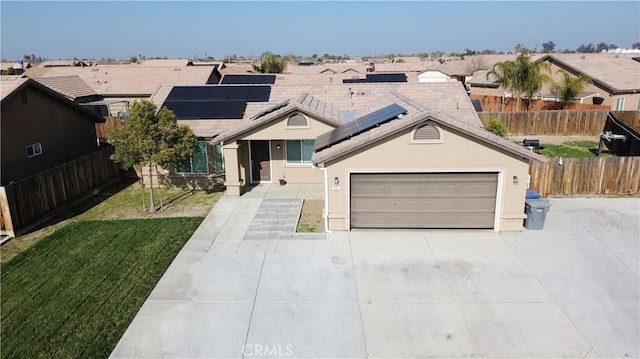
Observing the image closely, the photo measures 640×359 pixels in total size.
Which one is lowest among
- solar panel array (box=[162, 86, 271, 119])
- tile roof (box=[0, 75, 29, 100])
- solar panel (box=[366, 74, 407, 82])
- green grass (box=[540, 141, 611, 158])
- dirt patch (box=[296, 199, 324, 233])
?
dirt patch (box=[296, 199, 324, 233])

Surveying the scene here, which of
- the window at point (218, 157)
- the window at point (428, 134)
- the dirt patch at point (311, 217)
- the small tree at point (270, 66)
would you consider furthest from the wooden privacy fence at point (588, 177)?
the small tree at point (270, 66)

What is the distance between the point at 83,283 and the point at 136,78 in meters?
30.9

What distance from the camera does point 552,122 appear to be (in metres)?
29.1

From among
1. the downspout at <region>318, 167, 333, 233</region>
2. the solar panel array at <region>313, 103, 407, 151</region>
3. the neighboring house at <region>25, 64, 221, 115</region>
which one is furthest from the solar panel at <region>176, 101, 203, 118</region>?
the neighboring house at <region>25, 64, 221, 115</region>

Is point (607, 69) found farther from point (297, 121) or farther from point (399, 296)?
point (399, 296)

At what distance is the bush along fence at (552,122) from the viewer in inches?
1122

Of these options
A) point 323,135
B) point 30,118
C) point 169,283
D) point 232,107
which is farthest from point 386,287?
point 30,118

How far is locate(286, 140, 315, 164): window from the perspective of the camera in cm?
1877

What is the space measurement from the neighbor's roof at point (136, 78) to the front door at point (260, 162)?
18.7m

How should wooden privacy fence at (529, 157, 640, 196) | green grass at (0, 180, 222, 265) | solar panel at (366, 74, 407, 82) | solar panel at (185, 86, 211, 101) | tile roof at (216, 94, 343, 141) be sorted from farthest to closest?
solar panel at (366, 74, 407, 82) → solar panel at (185, 86, 211, 101) → tile roof at (216, 94, 343, 141) → wooden privacy fence at (529, 157, 640, 196) → green grass at (0, 180, 222, 265)

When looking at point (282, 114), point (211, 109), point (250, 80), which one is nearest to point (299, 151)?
point (282, 114)

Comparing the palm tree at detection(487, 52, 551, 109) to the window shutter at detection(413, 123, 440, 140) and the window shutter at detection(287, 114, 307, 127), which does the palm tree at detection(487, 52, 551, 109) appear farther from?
the window shutter at detection(413, 123, 440, 140)

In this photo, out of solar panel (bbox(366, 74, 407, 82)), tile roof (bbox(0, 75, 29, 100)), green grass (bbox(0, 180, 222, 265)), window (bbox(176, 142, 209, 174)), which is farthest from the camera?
solar panel (bbox(366, 74, 407, 82))

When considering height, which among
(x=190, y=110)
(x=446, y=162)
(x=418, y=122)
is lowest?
(x=446, y=162)
